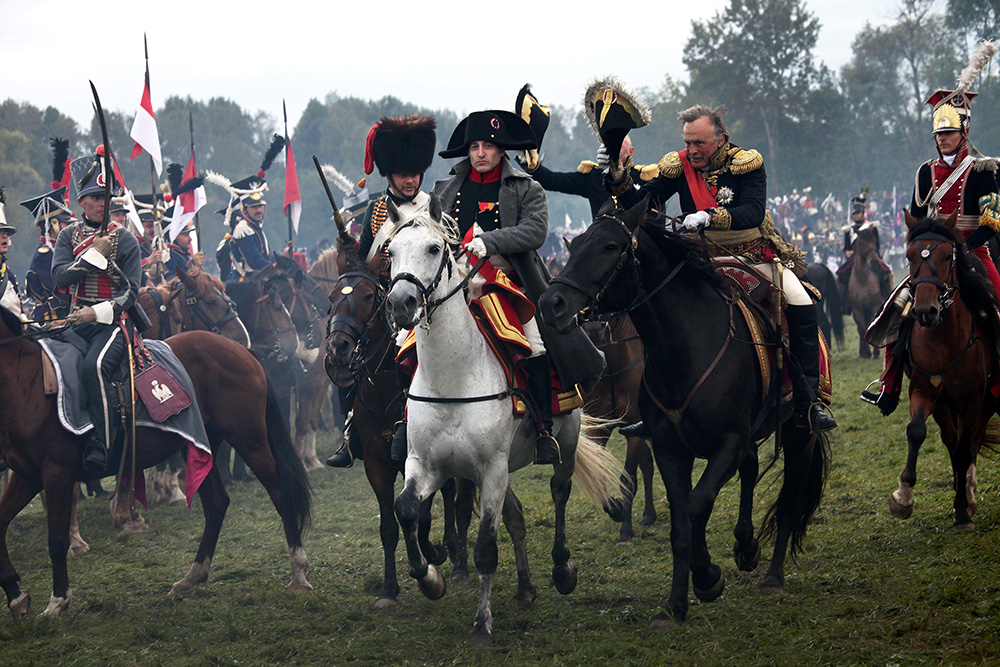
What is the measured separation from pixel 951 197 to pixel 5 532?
29.6ft

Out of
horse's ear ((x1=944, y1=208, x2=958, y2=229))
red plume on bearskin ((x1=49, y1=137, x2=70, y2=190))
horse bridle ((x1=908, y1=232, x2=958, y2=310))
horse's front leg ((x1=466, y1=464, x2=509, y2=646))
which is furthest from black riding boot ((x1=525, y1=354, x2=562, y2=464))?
red plume on bearskin ((x1=49, y1=137, x2=70, y2=190))

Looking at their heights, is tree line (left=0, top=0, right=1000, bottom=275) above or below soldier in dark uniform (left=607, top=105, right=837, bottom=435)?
above

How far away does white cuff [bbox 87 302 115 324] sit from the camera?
9.08m

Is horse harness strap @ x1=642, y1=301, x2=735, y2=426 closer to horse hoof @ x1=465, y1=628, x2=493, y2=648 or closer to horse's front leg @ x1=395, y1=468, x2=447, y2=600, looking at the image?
horse's front leg @ x1=395, y1=468, x2=447, y2=600

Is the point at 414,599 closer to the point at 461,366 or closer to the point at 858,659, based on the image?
the point at 461,366

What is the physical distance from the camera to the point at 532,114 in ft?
26.4

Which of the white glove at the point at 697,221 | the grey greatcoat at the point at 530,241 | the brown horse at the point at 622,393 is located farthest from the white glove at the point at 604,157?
the brown horse at the point at 622,393

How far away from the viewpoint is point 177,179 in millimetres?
18812

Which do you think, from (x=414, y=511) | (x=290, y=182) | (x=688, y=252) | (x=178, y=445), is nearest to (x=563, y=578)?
(x=414, y=511)

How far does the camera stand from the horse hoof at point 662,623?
6480 mm

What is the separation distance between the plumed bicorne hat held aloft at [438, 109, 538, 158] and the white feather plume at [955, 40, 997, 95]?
15.0 ft

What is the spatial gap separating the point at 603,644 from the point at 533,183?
3.38m

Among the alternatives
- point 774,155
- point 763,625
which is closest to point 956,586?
point 763,625

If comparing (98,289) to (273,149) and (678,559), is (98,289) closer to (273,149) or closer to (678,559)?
(678,559)
